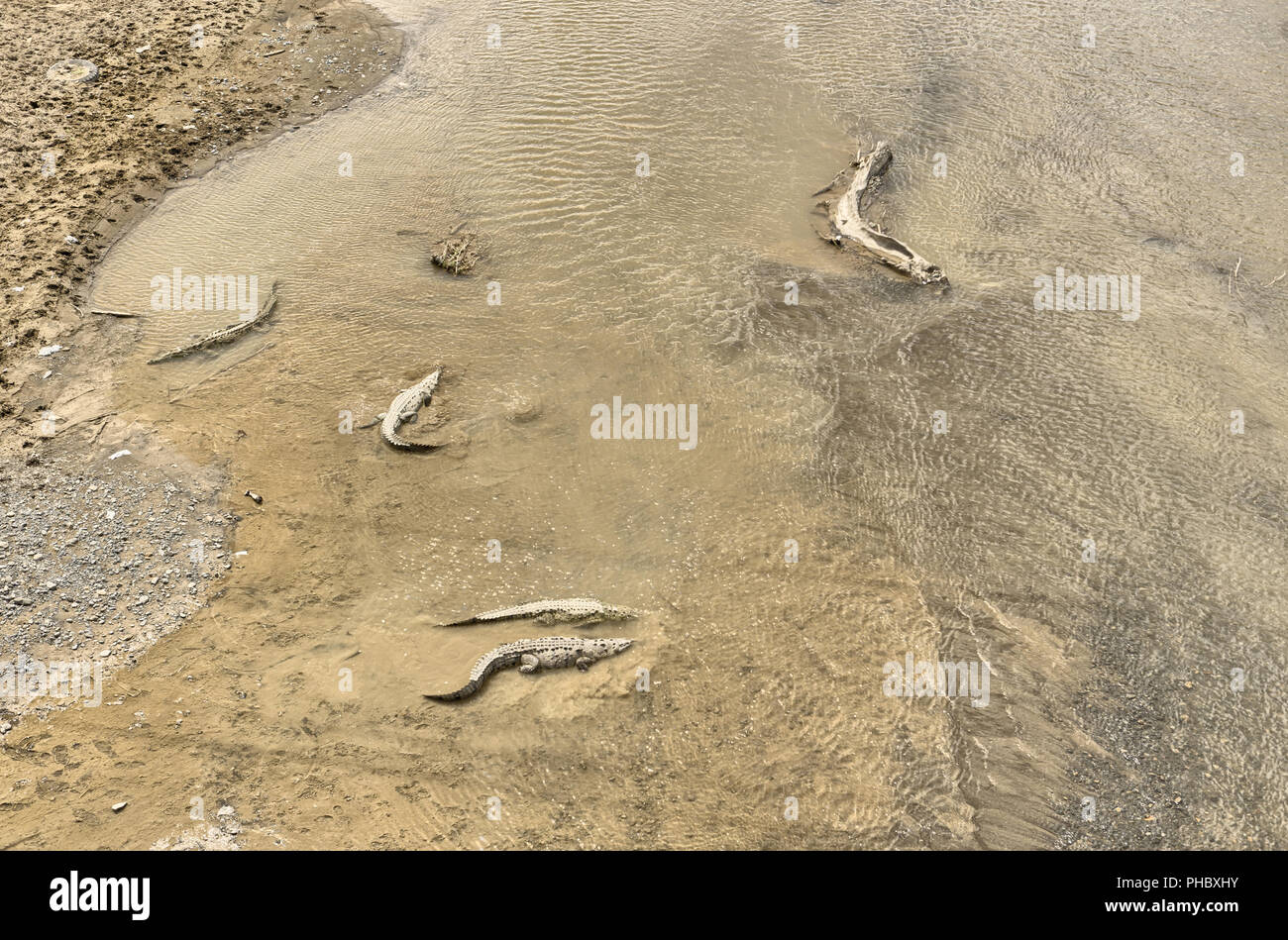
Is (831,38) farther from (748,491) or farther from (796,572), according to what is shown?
(796,572)

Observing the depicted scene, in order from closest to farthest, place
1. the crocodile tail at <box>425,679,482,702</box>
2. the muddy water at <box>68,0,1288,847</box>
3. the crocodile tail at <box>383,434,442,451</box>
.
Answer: the muddy water at <box>68,0,1288,847</box> → the crocodile tail at <box>425,679,482,702</box> → the crocodile tail at <box>383,434,442,451</box>

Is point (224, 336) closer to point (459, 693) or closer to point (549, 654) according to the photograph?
point (459, 693)

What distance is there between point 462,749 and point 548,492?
2772 mm

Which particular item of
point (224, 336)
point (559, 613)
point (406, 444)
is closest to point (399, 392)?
point (406, 444)

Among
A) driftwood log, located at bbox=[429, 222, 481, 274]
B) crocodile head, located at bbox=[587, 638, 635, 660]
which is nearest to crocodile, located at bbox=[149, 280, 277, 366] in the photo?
driftwood log, located at bbox=[429, 222, 481, 274]

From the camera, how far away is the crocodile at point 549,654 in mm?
6809

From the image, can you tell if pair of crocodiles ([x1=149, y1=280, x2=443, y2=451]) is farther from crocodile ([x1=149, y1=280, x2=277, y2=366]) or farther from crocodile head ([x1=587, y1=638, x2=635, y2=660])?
crocodile head ([x1=587, y1=638, x2=635, y2=660])

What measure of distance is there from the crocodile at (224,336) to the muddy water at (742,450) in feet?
0.61

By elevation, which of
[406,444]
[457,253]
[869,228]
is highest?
[869,228]

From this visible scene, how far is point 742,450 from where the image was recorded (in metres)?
8.57

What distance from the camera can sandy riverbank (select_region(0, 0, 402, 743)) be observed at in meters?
7.07

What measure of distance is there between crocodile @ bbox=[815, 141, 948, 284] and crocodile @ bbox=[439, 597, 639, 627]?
626cm

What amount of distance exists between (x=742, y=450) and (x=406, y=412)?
3.69m

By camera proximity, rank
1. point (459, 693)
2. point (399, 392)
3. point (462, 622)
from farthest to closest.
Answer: point (399, 392), point (462, 622), point (459, 693)
